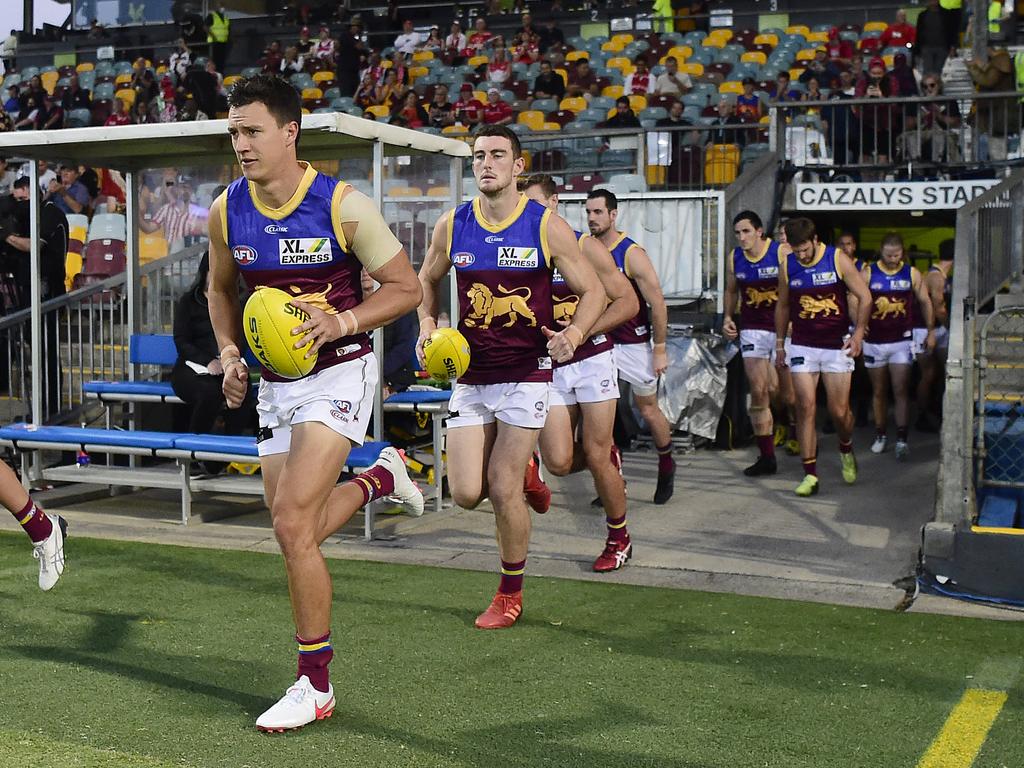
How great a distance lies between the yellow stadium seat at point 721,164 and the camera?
1516 centimetres

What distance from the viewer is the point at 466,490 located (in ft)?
19.6

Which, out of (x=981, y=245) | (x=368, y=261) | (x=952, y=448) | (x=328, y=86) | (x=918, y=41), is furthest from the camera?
(x=328, y=86)

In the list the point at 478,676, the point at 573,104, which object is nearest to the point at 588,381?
the point at 478,676

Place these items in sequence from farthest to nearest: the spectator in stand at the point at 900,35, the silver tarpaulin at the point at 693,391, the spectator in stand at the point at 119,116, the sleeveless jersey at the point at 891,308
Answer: the spectator in stand at the point at 119,116, the spectator in stand at the point at 900,35, the sleeveless jersey at the point at 891,308, the silver tarpaulin at the point at 693,391

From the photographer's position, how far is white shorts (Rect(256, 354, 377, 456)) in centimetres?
458

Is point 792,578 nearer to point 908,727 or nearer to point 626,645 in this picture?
point 626,645

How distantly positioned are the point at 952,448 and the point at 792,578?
1081 millimetres

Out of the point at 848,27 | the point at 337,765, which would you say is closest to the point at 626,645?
the point at 337,765

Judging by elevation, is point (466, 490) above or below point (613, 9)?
below

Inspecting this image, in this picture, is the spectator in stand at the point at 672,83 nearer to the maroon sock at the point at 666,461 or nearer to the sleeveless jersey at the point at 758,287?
the sleeveless jersey at the point at 758,287

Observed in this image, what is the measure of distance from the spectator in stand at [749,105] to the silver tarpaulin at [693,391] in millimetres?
5894

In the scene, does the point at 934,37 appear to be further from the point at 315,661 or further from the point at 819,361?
the point at 315,661

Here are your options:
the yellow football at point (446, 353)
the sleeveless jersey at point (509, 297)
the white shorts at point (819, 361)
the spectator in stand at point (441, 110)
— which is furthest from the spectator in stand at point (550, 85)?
the yellow football at point (446, 353)

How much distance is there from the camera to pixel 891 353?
488 inches
